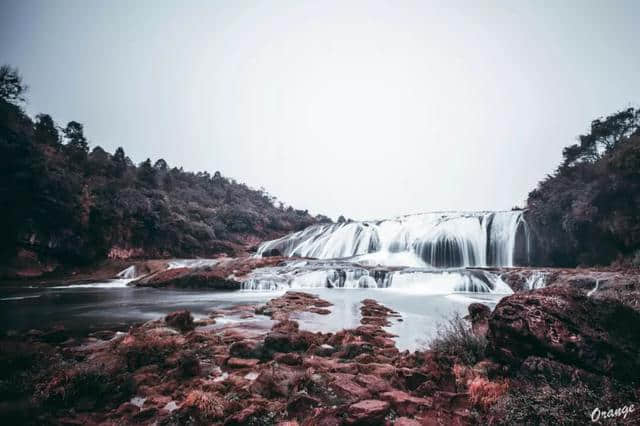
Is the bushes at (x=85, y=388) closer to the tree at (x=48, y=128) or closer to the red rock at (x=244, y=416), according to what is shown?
the red rock at (x=244, y=416)

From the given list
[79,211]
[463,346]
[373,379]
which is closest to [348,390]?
[373,379]

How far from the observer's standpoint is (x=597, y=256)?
23281mm

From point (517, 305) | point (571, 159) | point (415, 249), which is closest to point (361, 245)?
point (415, 249)

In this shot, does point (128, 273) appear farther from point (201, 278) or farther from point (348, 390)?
point (348, 390)

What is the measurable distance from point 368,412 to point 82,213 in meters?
32.7

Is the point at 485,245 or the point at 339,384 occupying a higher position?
the point at 485,245

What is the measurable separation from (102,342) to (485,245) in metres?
31.4

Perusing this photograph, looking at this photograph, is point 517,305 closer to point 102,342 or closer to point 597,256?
point 102,342

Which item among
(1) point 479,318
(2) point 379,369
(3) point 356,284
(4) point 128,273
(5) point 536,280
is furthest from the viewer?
(4) point 128,273

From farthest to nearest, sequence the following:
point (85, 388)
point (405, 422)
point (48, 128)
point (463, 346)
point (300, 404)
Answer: point (48, 128)
point (463, 346)
point (85, 388)
point (300, 404)
point (405, 422)

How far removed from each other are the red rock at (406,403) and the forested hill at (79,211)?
30573 millimetres

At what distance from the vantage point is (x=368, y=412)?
3.66m

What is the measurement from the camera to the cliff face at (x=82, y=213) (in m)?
23.0

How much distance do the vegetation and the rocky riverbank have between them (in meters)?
24.0
